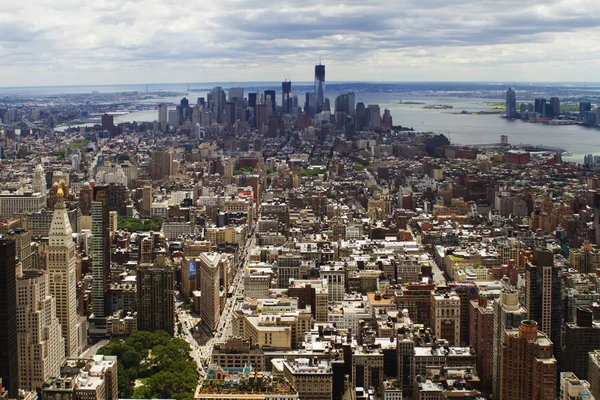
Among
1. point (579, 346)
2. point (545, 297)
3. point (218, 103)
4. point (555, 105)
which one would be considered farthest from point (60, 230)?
Answer: point (218, 103)

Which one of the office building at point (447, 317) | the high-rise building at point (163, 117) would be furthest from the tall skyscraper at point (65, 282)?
the high-rise building at point (163, 117)

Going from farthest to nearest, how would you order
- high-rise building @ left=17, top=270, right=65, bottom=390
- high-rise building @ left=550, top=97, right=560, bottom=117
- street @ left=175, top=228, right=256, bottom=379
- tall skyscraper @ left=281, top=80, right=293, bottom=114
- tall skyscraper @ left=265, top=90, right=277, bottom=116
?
1. tall skyscraper @ left=281, top=80, right=293, bottom=114
2. tall skyscraper @ left=265, top=90, right=277, bottom=116
3. high-rise building @ left=550, top=97, right=560, bottom=117
4. street @ left=175, top=228, right=256, bottom=379
5. high-rise building @ left=17, top=270, right=65, bottom=390

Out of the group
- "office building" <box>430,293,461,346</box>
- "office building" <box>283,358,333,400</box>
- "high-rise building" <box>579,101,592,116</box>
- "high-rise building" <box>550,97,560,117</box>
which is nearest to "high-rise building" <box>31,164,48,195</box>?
"office building" <box>430,293,461,346</box>

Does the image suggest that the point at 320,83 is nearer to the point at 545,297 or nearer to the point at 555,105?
the point at 555,105

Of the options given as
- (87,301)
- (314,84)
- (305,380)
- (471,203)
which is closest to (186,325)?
(87,301)

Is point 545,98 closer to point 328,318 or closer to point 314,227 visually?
point 314,227

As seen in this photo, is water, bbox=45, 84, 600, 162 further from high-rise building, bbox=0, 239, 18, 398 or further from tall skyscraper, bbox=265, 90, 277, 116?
high-rise building, bbox=0, 239, 18, 398
